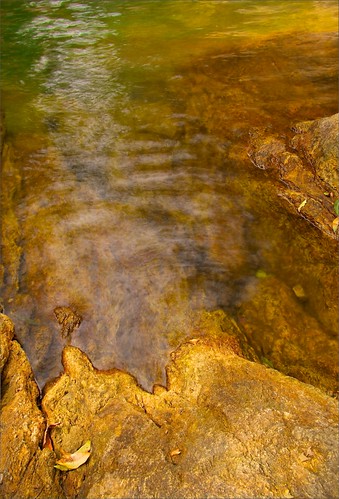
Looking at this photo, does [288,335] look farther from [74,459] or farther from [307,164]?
[307,164]

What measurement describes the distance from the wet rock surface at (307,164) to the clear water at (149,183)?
0.18 m

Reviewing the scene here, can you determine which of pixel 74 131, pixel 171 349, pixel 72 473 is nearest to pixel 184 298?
pixel 171 349

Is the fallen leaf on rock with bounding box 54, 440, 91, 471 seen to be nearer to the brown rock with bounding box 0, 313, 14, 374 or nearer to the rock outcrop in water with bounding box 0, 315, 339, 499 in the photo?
the rock outcrop in water with bounding box 0, 315, 339, 499

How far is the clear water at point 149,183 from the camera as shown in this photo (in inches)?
164

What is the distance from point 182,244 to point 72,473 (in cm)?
281

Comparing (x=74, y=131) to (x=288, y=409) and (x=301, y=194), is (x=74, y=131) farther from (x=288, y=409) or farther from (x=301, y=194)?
(x=288, y=409)

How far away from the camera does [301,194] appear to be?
5145 mm

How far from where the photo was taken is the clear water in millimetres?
4164

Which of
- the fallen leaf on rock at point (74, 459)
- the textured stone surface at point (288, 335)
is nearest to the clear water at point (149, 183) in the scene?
the textured stone surface at point (288, 335)

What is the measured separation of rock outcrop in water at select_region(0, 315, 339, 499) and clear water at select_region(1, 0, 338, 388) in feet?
1.02

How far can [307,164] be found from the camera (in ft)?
17.8

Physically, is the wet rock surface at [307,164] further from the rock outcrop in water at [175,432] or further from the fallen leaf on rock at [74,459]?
the fallen leaf on rock at [74,459]

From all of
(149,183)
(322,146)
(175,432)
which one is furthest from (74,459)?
(322,146)

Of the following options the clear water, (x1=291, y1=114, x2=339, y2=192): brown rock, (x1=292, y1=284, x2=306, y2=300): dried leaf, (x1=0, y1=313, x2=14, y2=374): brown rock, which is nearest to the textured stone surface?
(x1=292, y1=284, x2=306, y2=300): dried leaf
